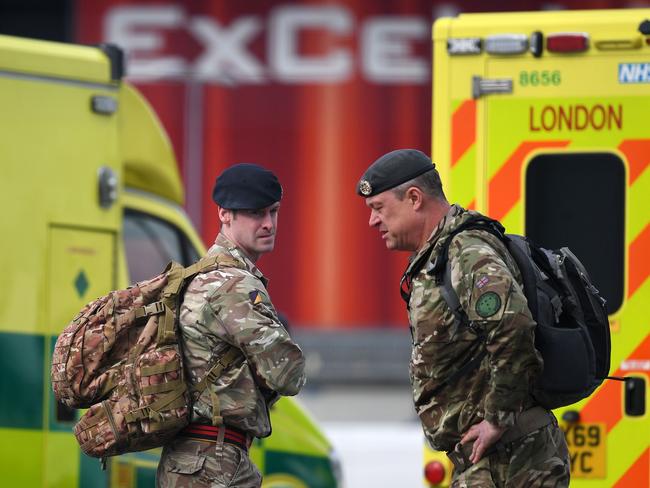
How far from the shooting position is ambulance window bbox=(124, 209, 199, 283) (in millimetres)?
7336

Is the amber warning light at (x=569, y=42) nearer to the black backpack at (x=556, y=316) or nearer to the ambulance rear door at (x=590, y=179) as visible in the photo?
the ambulance rear door at (x=590, y=179)

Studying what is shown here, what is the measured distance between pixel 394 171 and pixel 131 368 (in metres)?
1.07

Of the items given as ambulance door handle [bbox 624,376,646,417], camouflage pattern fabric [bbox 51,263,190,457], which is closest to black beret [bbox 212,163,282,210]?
camouflage pattern fabric [bbox 51,263,190,457]

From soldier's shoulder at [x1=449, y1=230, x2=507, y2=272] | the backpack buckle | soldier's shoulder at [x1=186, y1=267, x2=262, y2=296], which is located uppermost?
soldier's shoulder at [x1=449, y1=230, x2=507, y2=272]

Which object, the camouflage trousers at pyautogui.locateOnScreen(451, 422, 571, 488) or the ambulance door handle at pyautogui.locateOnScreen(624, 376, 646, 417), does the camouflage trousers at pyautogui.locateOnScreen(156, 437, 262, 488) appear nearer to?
the camouflage trousers at pyautogui.locateOnScreen(451, 422, 571, 488)

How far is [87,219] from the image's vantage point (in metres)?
6.66

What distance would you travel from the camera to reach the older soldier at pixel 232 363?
189 inches

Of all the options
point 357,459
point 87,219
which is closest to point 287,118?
point 357,459

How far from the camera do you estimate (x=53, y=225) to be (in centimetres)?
646

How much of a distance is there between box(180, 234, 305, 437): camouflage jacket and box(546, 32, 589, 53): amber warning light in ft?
6.07

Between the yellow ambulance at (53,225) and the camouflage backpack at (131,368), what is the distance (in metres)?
1.35

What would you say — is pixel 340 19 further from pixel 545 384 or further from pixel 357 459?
pixel 545 384

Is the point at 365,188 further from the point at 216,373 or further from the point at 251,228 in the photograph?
Answer: the point at 216,373

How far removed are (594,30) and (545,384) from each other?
1981 mm
